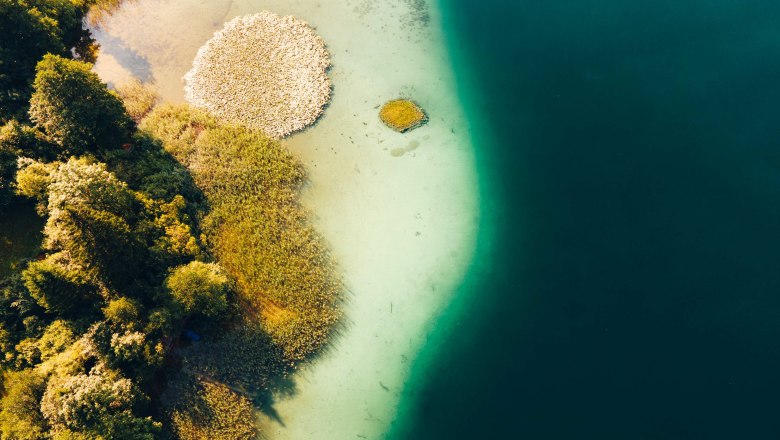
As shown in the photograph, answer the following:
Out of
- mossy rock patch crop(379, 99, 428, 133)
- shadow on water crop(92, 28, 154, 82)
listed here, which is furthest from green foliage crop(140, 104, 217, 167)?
mossy rock patch crop(379, 99, 428, 133)

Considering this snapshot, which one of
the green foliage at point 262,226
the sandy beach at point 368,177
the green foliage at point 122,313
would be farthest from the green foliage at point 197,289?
the sandy beach at point 368,177

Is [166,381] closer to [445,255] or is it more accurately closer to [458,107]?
[445,255]

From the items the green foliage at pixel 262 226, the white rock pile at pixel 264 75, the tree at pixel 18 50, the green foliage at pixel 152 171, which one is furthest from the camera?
the white rock pile at pixel 264 75

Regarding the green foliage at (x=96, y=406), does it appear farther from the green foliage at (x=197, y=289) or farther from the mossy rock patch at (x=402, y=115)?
the mossy rock patch at (x=402, y=115)

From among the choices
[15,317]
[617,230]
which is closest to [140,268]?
[15,317]

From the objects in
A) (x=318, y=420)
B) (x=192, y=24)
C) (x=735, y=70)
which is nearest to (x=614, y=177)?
(x=735, y=70)

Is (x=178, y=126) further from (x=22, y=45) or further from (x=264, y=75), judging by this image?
(x=22, y=45)
